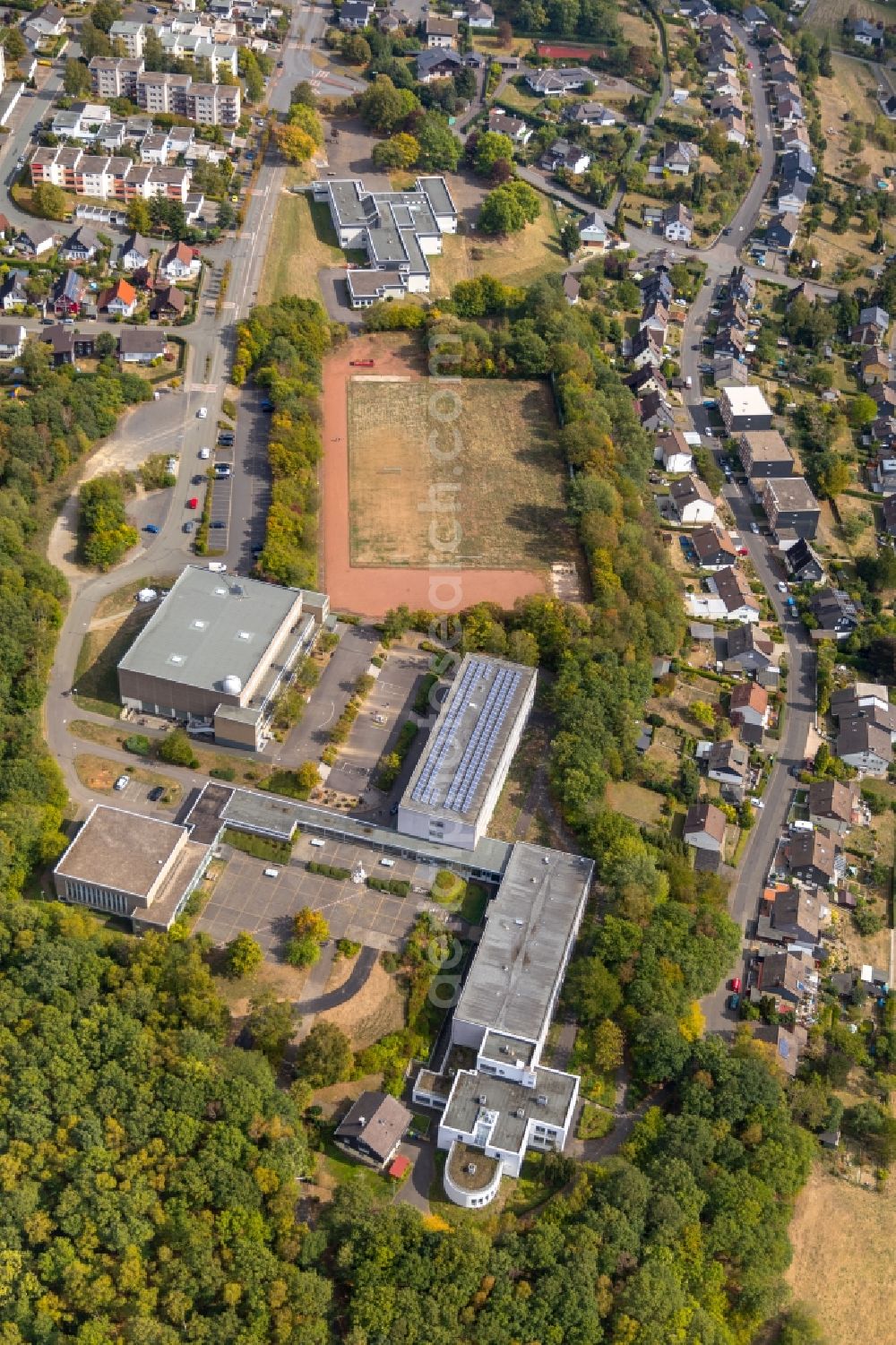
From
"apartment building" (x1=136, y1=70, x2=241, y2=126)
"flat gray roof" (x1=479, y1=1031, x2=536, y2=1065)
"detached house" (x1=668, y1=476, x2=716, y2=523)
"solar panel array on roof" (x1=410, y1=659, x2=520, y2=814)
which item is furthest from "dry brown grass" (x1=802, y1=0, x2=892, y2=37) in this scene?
"flat gray roof" (x1=479, y1=1031, x2=536, y2=1065)

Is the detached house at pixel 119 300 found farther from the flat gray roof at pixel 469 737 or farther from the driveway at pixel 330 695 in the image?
the flat gray roof at pixel 469 737

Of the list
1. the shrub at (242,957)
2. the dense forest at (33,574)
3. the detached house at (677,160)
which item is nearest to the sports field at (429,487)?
the dense forest at (33,574)

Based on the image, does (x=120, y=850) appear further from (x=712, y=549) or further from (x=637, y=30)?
(x=637, y=30)

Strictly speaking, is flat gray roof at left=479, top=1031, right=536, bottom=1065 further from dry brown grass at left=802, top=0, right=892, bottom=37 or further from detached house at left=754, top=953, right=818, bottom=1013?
dry brown grass at left=802, top=0, right=892, bottom=37

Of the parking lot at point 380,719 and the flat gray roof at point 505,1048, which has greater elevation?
the flat gray roof at point 505,1048

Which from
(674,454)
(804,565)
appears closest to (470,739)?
(804,565)

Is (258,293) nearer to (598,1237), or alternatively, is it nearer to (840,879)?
(840,879)

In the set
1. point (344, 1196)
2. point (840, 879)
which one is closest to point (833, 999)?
point (840, 879)
